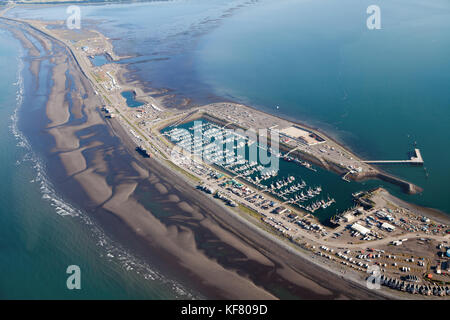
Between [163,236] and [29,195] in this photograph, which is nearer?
[163,236]

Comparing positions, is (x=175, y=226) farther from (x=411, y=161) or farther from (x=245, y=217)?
(x=411, y=161)

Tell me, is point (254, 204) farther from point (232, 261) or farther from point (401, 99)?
point (401, 99)

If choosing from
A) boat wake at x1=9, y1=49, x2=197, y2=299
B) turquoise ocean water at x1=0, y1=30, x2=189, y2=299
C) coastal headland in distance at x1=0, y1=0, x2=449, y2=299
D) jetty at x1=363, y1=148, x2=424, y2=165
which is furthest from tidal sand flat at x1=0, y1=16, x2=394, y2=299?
jetty at x1=363, y1=148, x2=424, y2=165

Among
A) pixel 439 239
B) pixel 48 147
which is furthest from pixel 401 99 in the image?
pixel 48 147

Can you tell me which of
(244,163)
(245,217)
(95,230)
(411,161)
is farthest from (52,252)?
(411,161)

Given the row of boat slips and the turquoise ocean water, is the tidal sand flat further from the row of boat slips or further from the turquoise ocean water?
the row of boat slips
